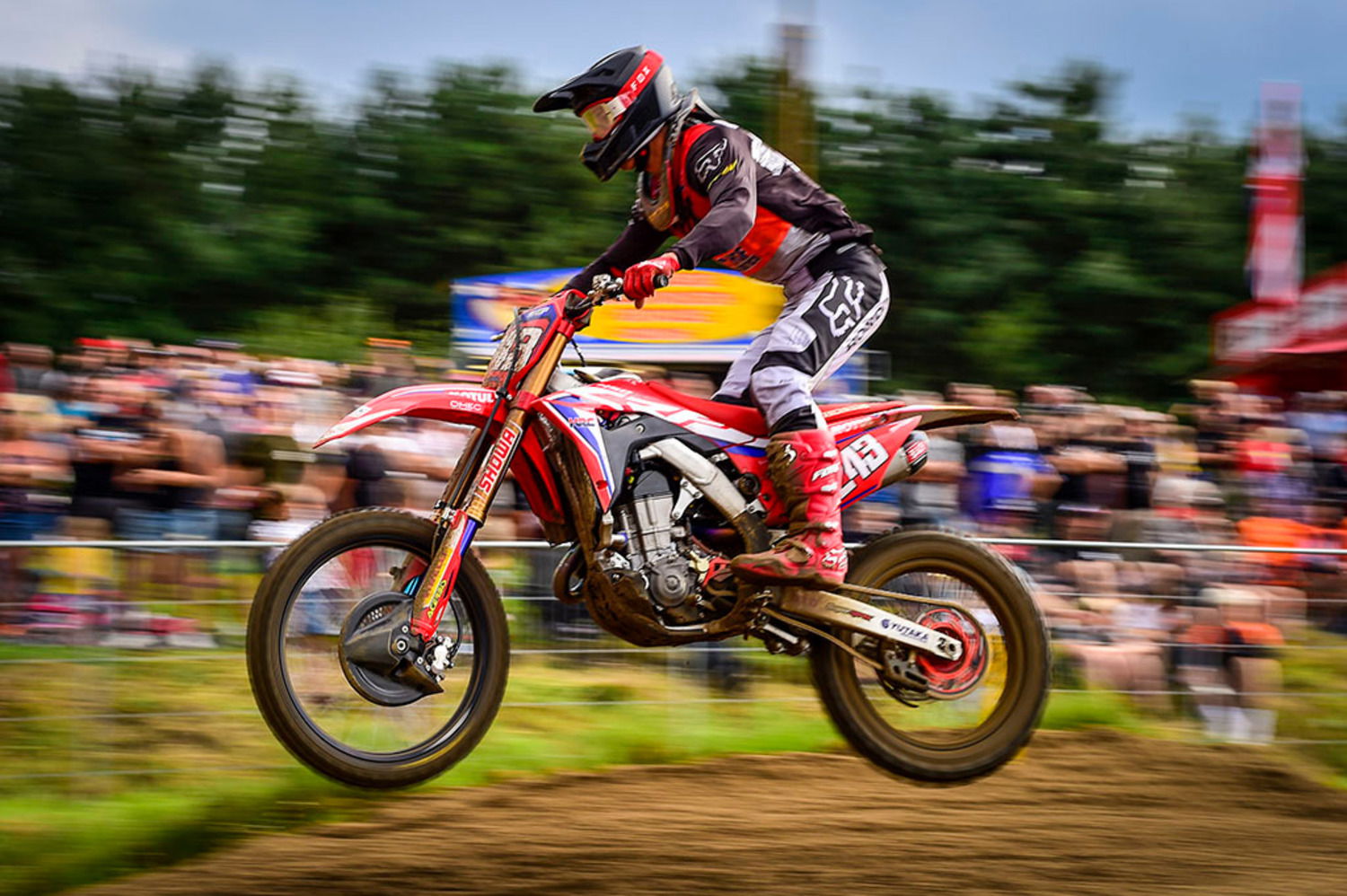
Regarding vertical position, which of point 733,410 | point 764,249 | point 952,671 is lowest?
point 952,671

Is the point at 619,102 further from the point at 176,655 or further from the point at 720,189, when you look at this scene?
the point at 176,655

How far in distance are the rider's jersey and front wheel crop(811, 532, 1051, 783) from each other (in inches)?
42.7

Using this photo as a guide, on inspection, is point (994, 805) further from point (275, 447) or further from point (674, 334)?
point (674, 334)

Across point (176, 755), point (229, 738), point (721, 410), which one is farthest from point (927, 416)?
point (176, 755)

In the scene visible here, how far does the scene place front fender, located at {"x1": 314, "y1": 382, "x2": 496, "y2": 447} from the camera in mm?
4230

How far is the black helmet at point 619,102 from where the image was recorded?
4504 mm

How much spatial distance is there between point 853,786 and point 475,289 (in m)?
7.88

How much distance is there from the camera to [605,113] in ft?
14.9

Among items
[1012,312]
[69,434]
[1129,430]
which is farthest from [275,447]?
[1012,312]

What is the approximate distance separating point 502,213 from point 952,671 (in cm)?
2122

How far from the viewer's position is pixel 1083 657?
6656mm

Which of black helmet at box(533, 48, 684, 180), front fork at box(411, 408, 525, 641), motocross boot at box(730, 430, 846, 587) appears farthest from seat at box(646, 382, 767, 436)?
black helmet at box(533, 48, 684, 180)

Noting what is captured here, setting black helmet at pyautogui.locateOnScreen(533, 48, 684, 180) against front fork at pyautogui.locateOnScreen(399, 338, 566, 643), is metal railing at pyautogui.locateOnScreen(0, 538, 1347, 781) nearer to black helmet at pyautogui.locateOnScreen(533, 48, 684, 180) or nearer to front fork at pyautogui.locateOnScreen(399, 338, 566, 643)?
front fork at pyautogui.locateOnScreen(399, 338, 566, 643)

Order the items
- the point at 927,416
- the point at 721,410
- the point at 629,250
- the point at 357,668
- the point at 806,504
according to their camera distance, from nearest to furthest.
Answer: the point at 357,668 < the point at 806,504 < the point at 721,410 < the point at 927,416 < the point at 629,250
